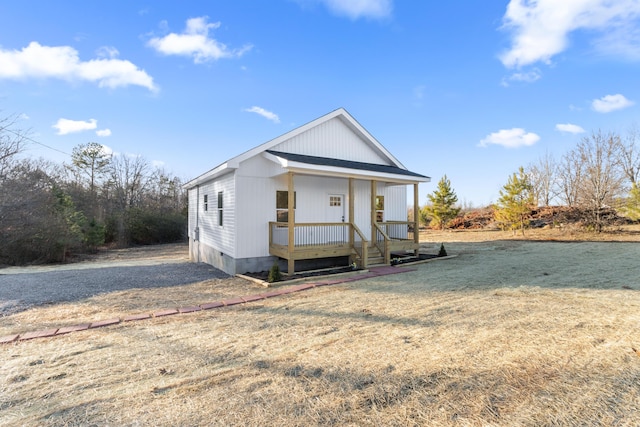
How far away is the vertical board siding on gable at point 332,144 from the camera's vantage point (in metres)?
10.4

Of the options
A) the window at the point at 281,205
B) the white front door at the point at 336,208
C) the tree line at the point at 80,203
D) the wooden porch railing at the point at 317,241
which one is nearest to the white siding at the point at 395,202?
the white front door at the point at 336,208

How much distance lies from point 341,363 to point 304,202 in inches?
287

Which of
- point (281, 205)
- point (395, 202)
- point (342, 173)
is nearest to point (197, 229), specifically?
point (281, 205)

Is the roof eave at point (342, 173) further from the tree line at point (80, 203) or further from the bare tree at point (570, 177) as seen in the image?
the bare tree at point (570, 177)

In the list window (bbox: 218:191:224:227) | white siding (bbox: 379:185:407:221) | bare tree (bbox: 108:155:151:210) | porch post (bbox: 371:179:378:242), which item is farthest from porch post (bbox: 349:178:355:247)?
bare tree (bbox: 108:155:151:210)

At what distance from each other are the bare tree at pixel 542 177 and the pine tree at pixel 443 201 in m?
11.7

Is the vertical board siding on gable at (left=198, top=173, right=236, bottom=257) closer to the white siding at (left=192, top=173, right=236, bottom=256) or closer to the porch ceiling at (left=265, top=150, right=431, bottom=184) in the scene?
the white siding at (left=192, top=173, right=236, bottom=256)

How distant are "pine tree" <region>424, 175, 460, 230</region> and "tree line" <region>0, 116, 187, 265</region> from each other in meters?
22.7

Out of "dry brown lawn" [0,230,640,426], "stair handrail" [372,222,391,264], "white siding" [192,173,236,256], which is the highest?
"white siding" [192,173,236,256]

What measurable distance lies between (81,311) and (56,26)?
12027mm

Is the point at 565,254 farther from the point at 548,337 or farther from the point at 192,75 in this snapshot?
the point at 192,75

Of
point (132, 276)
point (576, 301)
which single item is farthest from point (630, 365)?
point (132, 276)

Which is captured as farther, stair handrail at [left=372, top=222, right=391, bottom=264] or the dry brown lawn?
stair handrail at [left=372, top=222, right=391, bottom=264]

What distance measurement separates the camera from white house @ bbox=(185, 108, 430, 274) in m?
8.91
